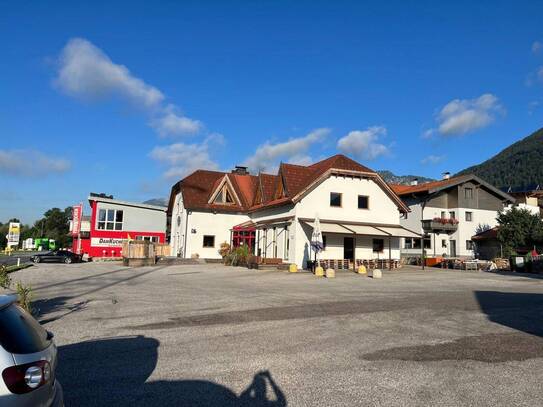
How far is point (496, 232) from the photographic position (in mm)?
37469

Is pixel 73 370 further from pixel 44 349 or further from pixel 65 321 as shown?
pixel 65 321

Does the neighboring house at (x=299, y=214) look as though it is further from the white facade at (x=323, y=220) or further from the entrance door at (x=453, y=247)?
the entrance door at (x=453, y=247)

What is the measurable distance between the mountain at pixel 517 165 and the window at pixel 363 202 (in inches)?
3735

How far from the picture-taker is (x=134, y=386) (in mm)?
5535

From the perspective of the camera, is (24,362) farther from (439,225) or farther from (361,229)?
(439,225)

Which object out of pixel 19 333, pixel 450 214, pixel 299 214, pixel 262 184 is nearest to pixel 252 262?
pixel 299 214

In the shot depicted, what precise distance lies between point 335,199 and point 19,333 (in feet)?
88.6

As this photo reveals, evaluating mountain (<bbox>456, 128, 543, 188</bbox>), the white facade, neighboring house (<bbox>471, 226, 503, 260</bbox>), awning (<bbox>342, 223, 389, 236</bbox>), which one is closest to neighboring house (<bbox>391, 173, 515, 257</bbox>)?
neighboring house (<bbox>471, 226, 503, 260</bbox>)

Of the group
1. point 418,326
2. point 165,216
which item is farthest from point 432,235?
point 418,326

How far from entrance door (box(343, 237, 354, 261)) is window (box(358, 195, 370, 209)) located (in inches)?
99.5

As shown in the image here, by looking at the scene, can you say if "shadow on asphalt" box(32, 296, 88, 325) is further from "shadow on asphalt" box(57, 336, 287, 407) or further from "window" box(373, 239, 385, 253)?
"window" box(373, 239, 385, 253)

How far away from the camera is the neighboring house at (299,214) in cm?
2803

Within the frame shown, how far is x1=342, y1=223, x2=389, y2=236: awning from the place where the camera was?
2670 cm

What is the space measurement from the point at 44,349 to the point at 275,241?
27410mm
